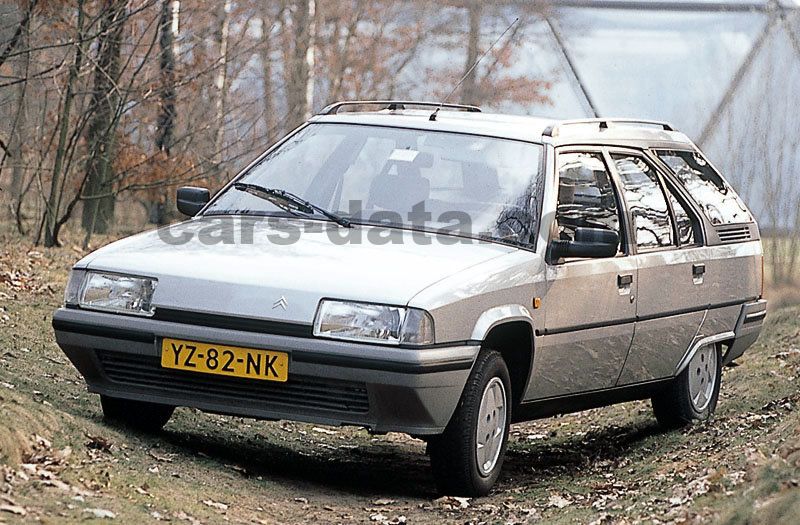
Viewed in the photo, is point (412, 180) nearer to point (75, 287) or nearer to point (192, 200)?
point (192, 200)

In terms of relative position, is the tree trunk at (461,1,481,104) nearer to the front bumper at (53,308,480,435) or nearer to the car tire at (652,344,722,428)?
the car tire at (652,344,722,428)

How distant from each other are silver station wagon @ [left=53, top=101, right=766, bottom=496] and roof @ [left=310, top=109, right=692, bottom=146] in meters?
0.02

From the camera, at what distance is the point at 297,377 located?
6.11 metres

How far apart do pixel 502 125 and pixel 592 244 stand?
0.98m

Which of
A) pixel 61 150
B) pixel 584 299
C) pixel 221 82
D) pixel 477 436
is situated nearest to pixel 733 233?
pixel 584 299

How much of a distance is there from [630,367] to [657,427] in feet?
4.39

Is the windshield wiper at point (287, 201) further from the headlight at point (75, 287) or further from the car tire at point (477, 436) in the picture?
the headlight at point (75, 287)

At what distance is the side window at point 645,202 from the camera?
26.4 feet

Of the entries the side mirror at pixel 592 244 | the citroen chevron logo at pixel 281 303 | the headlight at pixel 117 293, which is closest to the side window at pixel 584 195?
the side mirror at pixel 592 244

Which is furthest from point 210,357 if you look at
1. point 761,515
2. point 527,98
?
point 527,98

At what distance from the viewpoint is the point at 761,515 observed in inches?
193

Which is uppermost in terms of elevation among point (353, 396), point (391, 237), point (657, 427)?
point (391, 237)

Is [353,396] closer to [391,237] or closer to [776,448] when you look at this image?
[391,237]

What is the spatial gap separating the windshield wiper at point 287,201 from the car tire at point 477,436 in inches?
39.8
